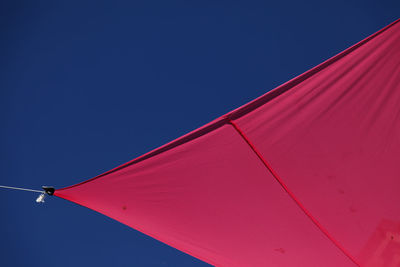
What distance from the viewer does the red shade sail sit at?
54.5 inches

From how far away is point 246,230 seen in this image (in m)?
1.56

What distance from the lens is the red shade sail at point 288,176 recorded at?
1.38m

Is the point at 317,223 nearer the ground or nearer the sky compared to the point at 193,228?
nearer the ground

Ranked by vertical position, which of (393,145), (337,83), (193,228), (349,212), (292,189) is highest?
(337,83)

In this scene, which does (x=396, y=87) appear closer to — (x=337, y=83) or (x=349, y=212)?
(x=337, y=83)

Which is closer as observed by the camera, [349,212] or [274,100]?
[274,100]

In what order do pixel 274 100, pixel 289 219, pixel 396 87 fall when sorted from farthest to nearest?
pixel 289 219, pixel 396 87, pixel 274 100

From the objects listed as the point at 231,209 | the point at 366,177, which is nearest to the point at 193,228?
the point at 231,209

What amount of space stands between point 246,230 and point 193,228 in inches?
11.7

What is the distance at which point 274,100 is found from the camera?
1.36 m

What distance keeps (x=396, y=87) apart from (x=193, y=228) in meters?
1.31

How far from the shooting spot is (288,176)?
1493 millimetres

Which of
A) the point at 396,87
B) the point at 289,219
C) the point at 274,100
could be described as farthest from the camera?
the point at 289,219

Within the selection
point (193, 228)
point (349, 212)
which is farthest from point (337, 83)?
point (193, 228)
